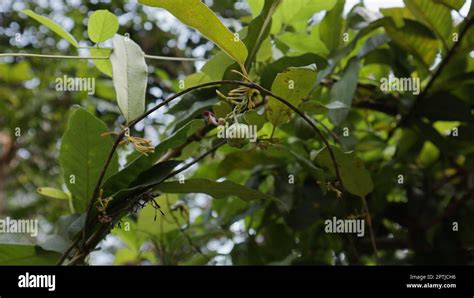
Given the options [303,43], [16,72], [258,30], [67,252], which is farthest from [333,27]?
[16,72]

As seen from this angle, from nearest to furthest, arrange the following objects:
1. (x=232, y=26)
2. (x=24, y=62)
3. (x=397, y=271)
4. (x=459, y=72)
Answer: (x=397, y=271), (x=459, y=72), (x=232, y=26), (x=24, y=62)

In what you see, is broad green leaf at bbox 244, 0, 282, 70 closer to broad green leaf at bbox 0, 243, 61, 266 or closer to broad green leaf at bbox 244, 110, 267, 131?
broad green leaf at bbox 244, 110, 267, 131

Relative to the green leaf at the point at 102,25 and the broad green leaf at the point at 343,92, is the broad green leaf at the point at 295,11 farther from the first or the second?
the green leaf at the point at 102,25

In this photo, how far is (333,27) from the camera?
0.65 m

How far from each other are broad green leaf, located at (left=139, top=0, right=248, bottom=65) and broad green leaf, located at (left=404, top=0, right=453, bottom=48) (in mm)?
251

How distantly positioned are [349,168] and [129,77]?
0.21 meters

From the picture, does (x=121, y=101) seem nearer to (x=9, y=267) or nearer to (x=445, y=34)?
(x=9, y=267)

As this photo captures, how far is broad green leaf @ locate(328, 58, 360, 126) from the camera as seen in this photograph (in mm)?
590

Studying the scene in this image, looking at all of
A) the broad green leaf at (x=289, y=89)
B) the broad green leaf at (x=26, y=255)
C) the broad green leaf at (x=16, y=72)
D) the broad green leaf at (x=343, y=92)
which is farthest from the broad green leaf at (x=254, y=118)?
the broad green leaf at (x=16, y=72)

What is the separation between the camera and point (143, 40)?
1031 millimetres

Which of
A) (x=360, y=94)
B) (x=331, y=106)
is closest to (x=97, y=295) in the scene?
(x=331, y=106)

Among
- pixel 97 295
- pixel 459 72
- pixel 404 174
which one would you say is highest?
pixel 459 72

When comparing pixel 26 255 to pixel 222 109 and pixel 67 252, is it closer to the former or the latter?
pixel 67 252

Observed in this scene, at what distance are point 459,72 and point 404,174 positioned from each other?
0.14 metres
